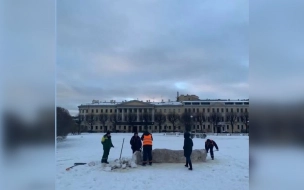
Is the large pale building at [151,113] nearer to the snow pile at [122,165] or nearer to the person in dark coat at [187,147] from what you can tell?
the person in dark coat at [187,147]

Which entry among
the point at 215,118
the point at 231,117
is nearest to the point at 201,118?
the point at 215,118

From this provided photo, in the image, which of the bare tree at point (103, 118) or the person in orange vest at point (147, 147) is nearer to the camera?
the person in orange vest at point (147, 147)

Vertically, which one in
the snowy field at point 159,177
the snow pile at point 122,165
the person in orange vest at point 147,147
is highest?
the person in orange vest at point 147,147

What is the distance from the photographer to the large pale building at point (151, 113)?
42938 millimetres

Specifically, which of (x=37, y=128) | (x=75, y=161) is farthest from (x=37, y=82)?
(x=75, y=161)

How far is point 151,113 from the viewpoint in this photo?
157 feet

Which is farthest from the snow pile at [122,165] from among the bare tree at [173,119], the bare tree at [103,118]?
the bare tree at [173,119]

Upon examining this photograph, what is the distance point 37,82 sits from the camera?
2260mm

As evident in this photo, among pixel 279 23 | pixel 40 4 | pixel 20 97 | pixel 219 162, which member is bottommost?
pixel 219 162

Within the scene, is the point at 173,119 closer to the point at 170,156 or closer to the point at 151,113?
the point at 151,113

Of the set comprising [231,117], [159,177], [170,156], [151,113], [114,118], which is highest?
[151,113]

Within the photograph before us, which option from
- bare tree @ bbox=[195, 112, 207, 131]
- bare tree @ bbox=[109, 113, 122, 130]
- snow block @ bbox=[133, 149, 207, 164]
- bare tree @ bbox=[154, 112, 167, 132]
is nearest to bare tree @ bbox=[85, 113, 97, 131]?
bare tree @ bbox=[109, 113, 122, 130]

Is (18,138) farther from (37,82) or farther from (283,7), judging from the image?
(283,7)

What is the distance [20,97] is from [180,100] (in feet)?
165
